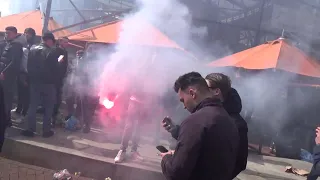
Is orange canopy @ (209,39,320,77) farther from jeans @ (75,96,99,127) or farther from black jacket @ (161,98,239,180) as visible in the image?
black jacket @ (161,98,239,180)

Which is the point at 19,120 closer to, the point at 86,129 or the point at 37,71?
the point at 86,129

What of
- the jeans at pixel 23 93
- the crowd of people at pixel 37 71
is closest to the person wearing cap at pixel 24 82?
the jeans at pixel 23 93

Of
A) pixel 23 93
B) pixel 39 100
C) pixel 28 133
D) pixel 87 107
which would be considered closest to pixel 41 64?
pixel 39 100

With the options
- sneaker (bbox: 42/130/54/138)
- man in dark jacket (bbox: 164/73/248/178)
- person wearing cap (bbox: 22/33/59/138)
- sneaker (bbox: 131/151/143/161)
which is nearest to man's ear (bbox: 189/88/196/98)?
man in dark jacket (bbox: 164/73/248/178)

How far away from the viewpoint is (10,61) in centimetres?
634

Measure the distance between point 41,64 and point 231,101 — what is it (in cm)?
396

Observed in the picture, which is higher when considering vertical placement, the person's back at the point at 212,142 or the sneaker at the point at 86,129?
the person's back at the point at 212,142

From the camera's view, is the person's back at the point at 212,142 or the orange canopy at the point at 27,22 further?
the orange canopy at the point at 27,22

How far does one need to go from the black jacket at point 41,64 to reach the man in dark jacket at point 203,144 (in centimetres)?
424

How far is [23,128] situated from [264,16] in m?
9.84

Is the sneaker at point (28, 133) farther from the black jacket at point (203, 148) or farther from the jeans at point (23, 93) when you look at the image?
the black jacket at point (203, 148)

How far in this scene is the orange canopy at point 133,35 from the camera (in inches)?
278

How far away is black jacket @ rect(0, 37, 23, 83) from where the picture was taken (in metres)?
6.25

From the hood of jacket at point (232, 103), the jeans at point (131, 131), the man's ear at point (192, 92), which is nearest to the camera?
the man's ear at point (192, 92)
